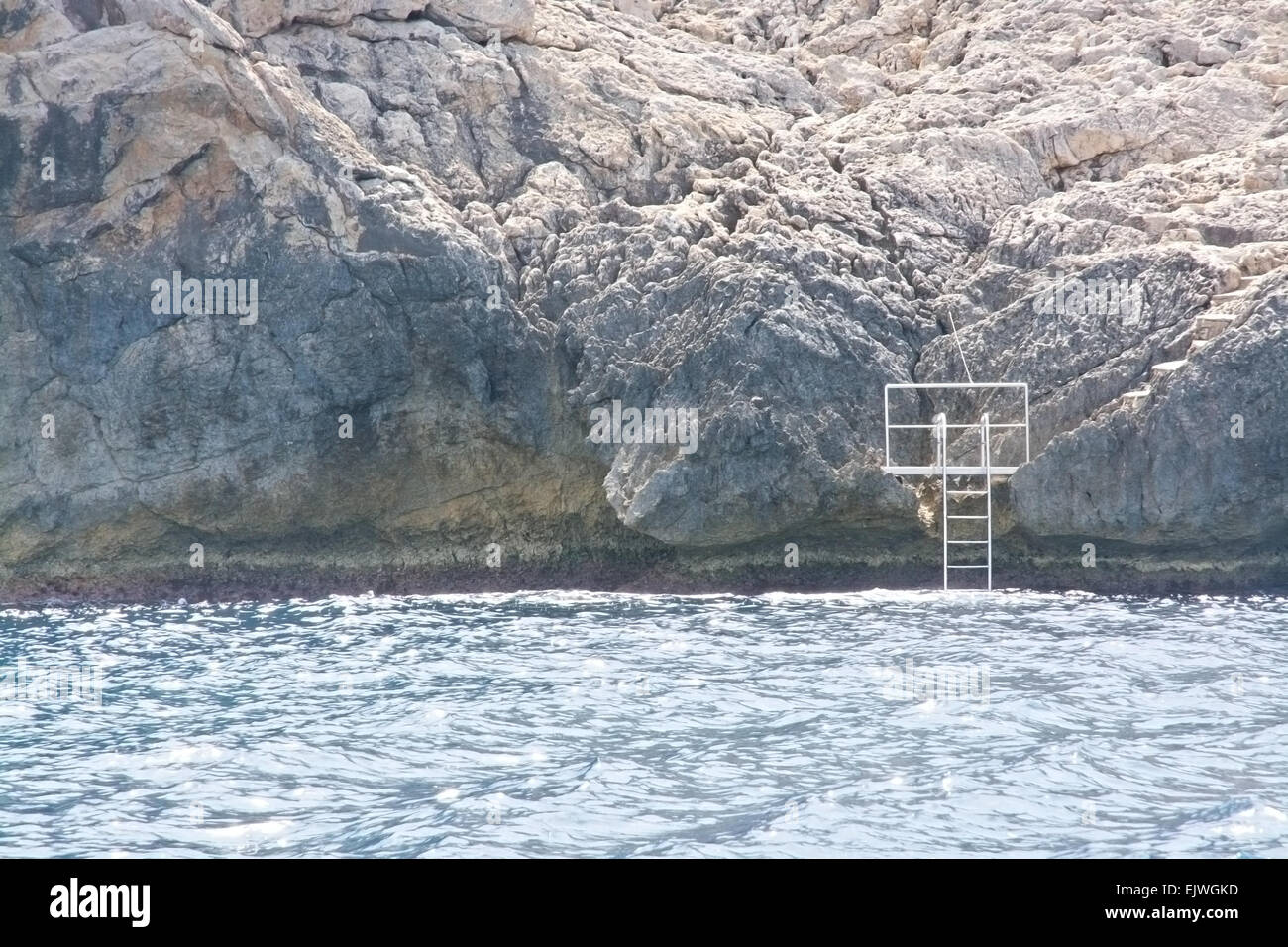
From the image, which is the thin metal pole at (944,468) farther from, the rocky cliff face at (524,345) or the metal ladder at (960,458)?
the rocky cliff face at (524,345)

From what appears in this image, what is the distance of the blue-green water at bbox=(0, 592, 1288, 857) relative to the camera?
21.1 ft

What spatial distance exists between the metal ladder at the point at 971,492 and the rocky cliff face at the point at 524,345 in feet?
0.90

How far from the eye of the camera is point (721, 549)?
14.3 meters

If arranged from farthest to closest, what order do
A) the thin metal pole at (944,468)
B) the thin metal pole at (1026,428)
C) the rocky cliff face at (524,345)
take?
the rocky cliff face at (524,345), the thin metal pole at (1026,428), the thin metal pole at (944,468)

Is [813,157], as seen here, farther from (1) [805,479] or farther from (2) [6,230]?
(2) [6,230]

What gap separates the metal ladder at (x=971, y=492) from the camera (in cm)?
1320

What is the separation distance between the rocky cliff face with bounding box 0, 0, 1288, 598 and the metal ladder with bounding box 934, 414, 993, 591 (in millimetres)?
276

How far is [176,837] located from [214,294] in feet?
29.7

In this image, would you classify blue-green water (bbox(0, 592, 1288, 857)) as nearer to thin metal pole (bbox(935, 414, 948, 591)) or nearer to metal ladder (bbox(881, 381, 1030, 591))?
thin metal pole (bbox(935, 414, 948, 591))

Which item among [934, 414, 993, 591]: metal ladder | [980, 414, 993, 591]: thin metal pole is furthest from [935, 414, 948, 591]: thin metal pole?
[980, 414, 993, 591]: thin metal pole

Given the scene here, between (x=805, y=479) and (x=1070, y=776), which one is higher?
(x=805, y=479)

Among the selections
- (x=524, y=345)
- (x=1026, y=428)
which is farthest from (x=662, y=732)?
(x=524, y=345)

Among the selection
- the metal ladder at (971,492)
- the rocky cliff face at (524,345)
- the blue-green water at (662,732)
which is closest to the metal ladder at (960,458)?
the metal ladder at (971,492)

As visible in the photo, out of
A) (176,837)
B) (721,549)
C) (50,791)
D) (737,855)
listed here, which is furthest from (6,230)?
(737,855)
